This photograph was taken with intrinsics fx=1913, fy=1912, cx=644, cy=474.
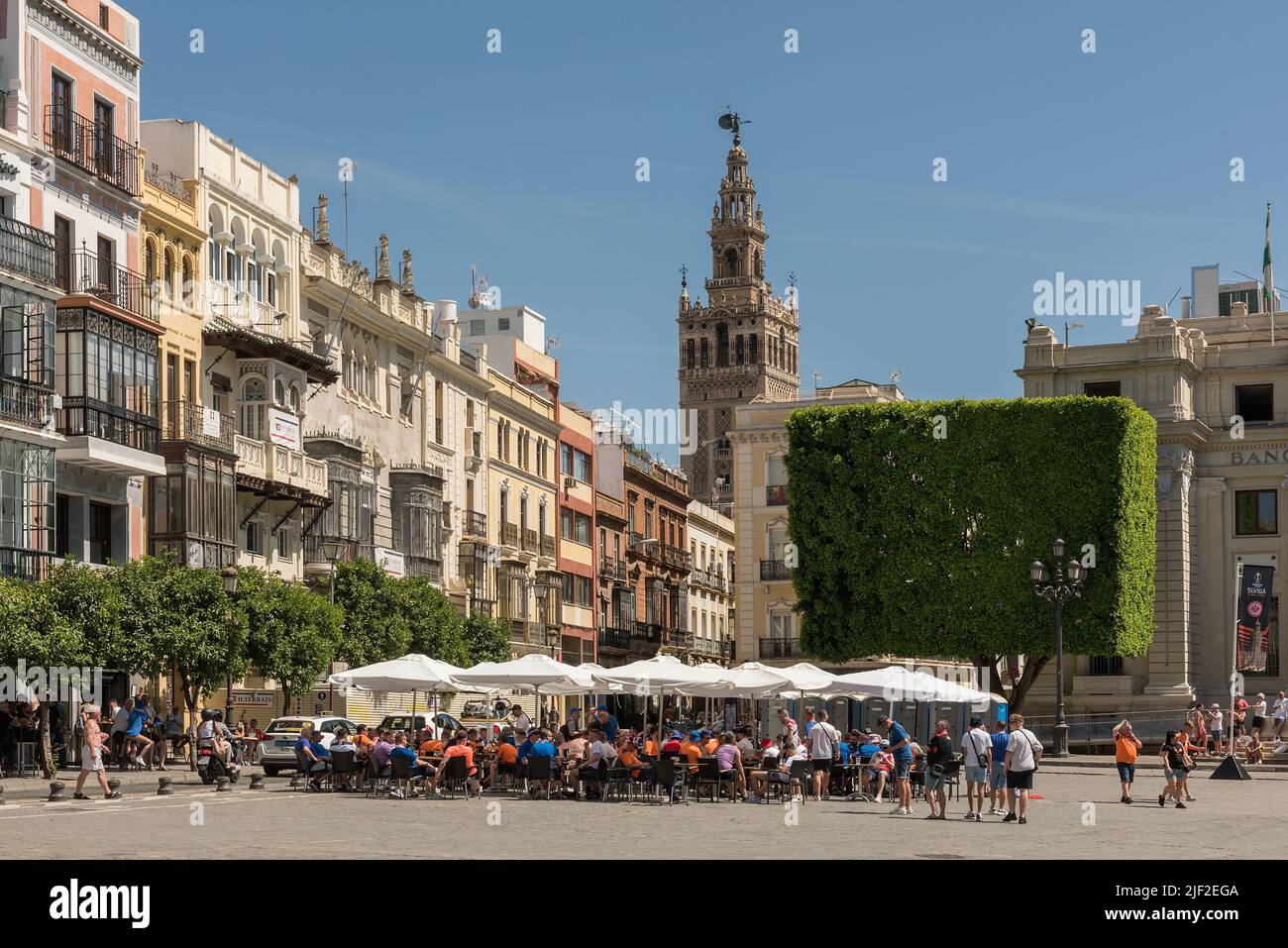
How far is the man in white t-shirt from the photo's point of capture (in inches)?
1367

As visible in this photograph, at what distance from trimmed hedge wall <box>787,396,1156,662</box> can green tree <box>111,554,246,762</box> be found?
72.8 ft

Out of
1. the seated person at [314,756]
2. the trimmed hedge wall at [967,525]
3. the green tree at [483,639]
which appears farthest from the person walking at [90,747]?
the trimmed hedge wall at [967,525]

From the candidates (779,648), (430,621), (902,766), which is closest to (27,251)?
(902,766)

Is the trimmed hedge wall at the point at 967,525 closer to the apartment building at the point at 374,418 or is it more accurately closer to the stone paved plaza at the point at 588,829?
the apartment building at the point at 374,418

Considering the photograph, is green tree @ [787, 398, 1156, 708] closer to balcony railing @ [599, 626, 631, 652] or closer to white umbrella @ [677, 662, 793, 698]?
white umbrella @ [677, 662, 793, 698]

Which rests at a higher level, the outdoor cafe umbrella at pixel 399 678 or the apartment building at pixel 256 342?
the apartment building at pixel 256 342

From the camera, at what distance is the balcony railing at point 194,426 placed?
46.4 metres

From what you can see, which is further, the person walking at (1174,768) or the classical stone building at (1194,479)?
the classical stone building at (1194,479)

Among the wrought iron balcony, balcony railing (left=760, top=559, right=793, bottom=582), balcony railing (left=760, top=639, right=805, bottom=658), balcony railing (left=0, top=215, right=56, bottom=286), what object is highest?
balcony railing (left=0, top=215, right=56, bottom=286)

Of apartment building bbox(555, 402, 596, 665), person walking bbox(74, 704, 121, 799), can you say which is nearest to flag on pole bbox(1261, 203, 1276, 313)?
apartment building bbox(555, 402, 596, 665)

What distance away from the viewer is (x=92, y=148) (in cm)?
4369

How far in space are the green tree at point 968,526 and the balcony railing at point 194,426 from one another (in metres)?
19.9

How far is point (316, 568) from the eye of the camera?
5388 cm
